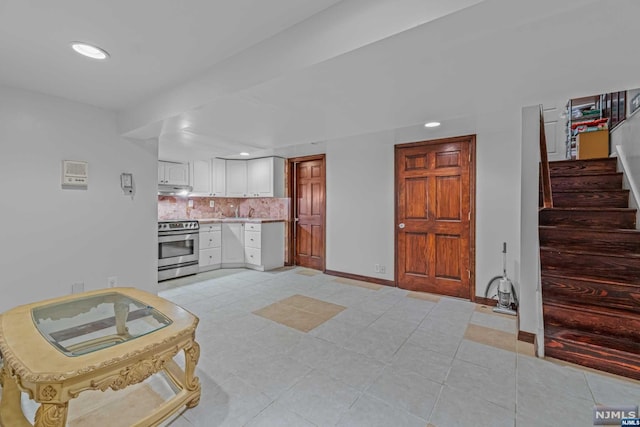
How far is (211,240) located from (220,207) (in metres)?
1.12

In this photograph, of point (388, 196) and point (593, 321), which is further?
point (388, 196)

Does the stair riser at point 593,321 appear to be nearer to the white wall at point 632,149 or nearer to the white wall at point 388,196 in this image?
the white wall at point 388,196

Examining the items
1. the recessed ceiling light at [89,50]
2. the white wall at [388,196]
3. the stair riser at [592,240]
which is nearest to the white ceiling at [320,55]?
the recessed ceiling light at [89,50]

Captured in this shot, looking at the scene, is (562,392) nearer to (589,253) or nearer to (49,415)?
(589,253)

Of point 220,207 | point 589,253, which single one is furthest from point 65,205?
point 589,253

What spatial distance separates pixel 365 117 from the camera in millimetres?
2613

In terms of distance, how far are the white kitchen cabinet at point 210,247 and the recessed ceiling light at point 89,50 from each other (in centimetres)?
346

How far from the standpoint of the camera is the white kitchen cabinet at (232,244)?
207 inches

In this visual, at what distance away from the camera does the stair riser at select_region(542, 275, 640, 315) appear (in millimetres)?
2266

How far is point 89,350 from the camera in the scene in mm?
1323

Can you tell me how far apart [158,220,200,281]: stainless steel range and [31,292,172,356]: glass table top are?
252cm

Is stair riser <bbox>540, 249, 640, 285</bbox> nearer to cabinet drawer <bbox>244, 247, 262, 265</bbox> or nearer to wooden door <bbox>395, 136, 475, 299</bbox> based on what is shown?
wooden door <bbox>395, 136, 475, 299</bbox>

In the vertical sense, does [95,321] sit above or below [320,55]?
below

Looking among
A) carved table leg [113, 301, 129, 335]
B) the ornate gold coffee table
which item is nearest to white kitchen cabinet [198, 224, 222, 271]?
the ornate gold coffee table
